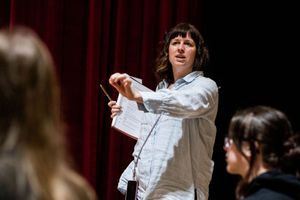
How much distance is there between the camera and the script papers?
221 cm

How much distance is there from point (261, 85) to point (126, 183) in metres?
1.16

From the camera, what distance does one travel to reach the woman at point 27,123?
0.86 meters

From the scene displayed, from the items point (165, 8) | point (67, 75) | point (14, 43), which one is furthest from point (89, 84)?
point (14, 43)

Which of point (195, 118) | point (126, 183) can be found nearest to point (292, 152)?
point (195, 118)

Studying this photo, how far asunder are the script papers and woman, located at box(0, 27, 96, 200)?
51.2 inches

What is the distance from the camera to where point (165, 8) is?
299 cm

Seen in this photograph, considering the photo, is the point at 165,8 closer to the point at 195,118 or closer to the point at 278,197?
Result: the point at 195,118

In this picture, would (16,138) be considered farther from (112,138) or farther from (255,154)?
(112,138)

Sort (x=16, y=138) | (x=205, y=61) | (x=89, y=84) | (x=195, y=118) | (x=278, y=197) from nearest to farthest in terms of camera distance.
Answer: (x=16, y=138) < (x=278, y=197) < (x=195, y=118) < (x=205, y=61) < (x=89, y=84)

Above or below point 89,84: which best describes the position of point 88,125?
below

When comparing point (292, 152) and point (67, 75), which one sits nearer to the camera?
point (292, 152)

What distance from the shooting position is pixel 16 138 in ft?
2.84

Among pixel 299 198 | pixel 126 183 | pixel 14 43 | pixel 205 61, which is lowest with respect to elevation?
pixel 126 183

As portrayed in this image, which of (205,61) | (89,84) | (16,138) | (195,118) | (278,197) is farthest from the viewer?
(89,84)
